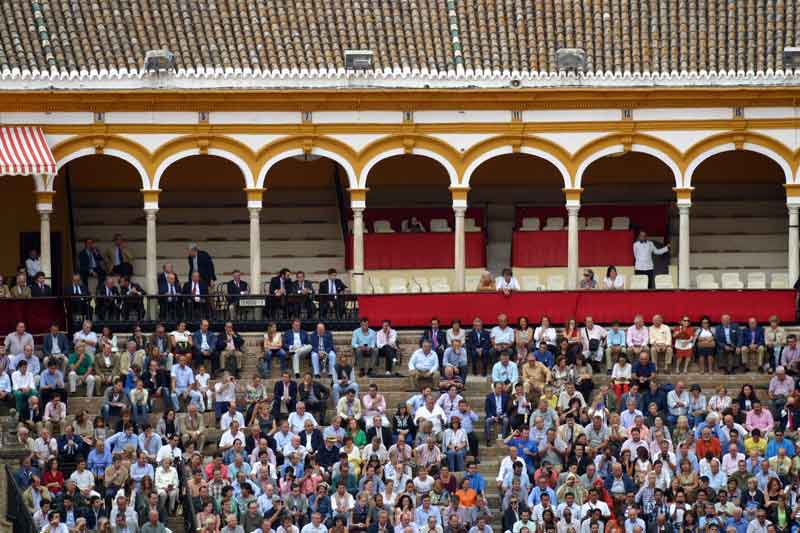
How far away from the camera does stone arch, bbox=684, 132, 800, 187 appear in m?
58.0

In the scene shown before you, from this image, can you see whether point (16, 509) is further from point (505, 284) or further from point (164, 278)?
point (505, 284)

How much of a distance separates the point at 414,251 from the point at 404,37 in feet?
14.3

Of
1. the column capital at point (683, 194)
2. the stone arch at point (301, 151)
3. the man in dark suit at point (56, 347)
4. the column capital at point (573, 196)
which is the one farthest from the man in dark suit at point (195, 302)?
the column capital at point (683, 194)

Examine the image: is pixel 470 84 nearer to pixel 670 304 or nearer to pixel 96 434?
pixel 670 304

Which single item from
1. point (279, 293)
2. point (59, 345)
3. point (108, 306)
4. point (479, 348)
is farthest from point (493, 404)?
point (108, 306)

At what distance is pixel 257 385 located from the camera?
51500 millimetres

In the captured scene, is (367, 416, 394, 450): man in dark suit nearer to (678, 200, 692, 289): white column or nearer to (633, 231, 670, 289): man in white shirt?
(678, 200, 692, 289): white column

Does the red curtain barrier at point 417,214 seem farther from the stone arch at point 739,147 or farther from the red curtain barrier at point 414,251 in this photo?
the stone arch at point 739,147

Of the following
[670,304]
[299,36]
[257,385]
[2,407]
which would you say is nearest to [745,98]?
[670,304]

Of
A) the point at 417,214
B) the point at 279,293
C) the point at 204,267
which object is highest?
the point at 417,214

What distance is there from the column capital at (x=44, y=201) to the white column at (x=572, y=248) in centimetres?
992

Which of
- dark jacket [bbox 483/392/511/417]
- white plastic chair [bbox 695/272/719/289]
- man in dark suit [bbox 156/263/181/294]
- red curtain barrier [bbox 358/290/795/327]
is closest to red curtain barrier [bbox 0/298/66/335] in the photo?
man in dark suit [bbox 156/263/181/294]

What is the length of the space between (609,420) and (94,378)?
28.9 ft

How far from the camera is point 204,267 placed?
2254 inches
